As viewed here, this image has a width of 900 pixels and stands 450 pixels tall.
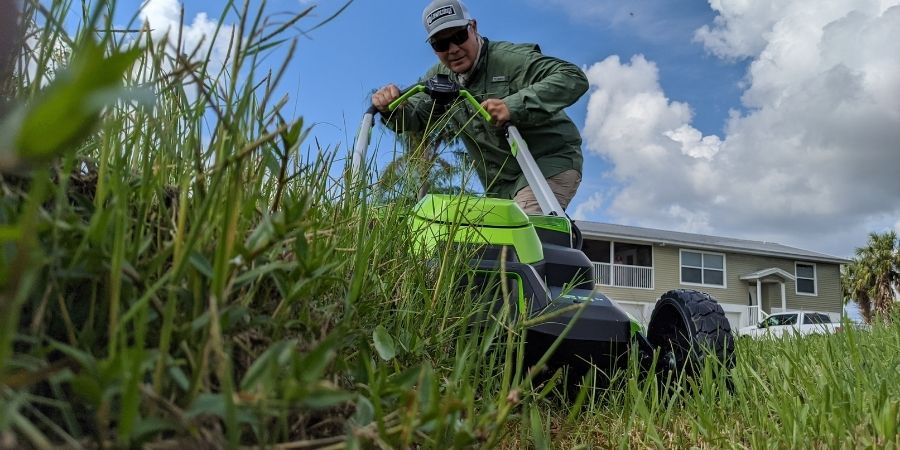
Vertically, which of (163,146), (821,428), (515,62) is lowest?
(821,428)

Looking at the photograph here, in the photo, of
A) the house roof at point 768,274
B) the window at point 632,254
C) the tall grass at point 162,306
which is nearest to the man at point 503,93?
the tall grass at point 162,306

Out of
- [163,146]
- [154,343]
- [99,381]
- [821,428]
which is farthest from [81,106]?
[821,428]

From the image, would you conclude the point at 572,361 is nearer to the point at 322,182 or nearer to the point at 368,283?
the point at 368,283

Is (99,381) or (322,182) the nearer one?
(99,381)

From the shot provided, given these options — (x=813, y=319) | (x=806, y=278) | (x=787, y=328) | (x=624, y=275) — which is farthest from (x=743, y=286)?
(x=787, y=328)

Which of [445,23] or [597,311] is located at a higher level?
[445,23]

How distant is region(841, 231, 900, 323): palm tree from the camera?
38.2m

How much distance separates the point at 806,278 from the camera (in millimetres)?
37656

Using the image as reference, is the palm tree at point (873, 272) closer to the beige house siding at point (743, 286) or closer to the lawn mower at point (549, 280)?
the beige house siding at point (743, 286)

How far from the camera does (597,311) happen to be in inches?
101

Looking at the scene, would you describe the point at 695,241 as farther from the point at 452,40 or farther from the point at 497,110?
the point at 497,110

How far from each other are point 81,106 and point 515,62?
389 cm

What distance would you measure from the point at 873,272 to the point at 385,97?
43.1 meters

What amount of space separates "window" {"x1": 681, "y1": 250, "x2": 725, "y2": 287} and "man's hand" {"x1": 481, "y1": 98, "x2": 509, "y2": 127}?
107 ft
